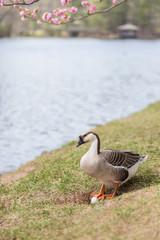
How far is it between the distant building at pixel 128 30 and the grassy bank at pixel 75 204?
4611 inches

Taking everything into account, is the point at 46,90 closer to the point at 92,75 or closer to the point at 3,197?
the point at 92,75

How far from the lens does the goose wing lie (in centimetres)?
808

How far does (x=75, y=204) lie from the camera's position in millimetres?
8047

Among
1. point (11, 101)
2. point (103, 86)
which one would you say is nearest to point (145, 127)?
point (11, 101)

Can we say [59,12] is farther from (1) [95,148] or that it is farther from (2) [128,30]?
(2) [128,30]

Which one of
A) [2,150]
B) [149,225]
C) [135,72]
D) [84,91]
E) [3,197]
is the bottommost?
[135,72]

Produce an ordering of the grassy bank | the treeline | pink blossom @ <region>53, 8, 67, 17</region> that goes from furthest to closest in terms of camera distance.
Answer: the treeline
pink blossom @ <region>53, 8, 67, 17</region>
the grassy bank

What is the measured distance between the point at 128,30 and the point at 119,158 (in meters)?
127

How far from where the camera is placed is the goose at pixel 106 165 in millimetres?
7957

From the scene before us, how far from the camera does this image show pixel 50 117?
25047 mm

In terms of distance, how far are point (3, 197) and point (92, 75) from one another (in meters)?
39.2

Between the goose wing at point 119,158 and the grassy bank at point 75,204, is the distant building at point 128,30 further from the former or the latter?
the goose wing at point 119,158

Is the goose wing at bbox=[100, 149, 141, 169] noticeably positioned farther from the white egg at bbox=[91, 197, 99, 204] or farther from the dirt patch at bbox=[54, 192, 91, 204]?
the dirt patch at bbox=[54, 192, 91, 204]

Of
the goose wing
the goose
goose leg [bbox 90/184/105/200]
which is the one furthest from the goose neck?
goose leg [bbox 90/184/105/200]
